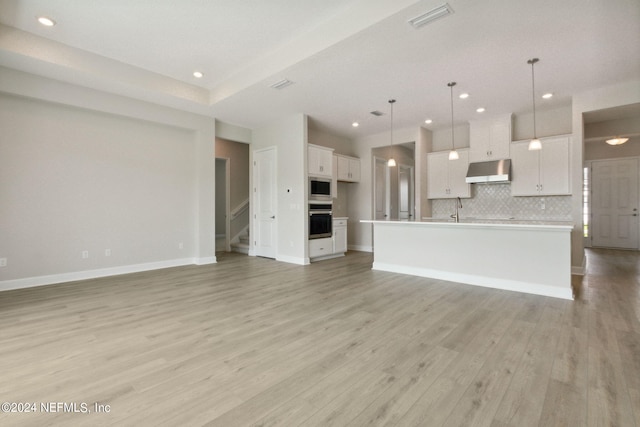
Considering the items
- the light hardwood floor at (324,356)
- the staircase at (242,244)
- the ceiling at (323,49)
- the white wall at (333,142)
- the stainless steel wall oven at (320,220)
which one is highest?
the ceiling at (323,49)

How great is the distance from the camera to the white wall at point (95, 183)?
4098 mm

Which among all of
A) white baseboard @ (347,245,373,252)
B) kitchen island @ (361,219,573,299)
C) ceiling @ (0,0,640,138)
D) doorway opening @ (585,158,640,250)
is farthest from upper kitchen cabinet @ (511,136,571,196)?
Answer: doorway opening @ (585,158,640,250)

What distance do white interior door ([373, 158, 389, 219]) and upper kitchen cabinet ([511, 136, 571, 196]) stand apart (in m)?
3.11

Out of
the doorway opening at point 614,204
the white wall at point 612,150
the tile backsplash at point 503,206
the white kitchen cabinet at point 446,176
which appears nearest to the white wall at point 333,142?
the white kitchen cabinet at point 446,176

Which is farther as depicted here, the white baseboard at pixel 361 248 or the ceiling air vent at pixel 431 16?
the white baseboard at pixel 361 248

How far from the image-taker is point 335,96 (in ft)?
16.3

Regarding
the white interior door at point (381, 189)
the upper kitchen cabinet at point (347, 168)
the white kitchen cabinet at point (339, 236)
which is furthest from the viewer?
the white interior door at point (381, 189)

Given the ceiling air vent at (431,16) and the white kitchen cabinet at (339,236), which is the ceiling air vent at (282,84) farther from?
the white kitchen cabinet at (339,236)

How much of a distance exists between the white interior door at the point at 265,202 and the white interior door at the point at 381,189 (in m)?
2.81

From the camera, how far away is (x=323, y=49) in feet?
11.4

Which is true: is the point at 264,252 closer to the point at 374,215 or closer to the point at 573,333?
the point at 374,215

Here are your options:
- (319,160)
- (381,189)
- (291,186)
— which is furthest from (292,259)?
(381,189)

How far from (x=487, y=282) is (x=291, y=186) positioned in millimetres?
3924

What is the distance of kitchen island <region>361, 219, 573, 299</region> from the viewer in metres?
3.66
